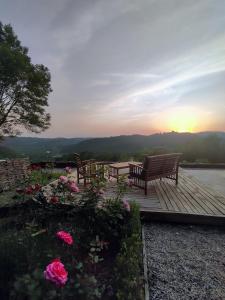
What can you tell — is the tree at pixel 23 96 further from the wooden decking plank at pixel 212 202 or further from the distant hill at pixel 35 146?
the wooden decking plank at pixel 212 202

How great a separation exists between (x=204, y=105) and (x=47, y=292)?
8.75m

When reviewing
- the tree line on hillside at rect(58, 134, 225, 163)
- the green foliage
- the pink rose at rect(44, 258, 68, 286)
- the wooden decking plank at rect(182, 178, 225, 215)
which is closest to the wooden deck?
the wooden decking plank at rect(182, 178, 225, 215)

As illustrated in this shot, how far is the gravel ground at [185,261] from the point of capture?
72.8 inches

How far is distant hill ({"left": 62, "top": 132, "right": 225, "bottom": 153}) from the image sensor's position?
16.6m

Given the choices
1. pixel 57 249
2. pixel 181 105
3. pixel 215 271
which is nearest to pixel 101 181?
pixel 57 249

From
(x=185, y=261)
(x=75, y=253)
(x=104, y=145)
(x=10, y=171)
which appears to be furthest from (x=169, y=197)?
(x=104, y=145)

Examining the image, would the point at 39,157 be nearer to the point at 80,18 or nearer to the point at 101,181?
the point at 80,18

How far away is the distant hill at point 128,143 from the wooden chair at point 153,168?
415 inches

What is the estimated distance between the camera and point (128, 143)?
72.2 feet

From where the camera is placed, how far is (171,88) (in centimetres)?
695

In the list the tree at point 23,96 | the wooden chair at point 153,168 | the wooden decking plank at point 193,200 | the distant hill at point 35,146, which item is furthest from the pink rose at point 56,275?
the tree at point 23,96

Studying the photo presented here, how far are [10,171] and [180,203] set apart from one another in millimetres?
4953

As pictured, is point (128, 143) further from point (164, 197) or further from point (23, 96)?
point (164, 197)

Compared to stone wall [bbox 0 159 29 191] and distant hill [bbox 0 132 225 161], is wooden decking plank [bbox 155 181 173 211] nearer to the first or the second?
distant hill [bbox 0 132 225 161]
